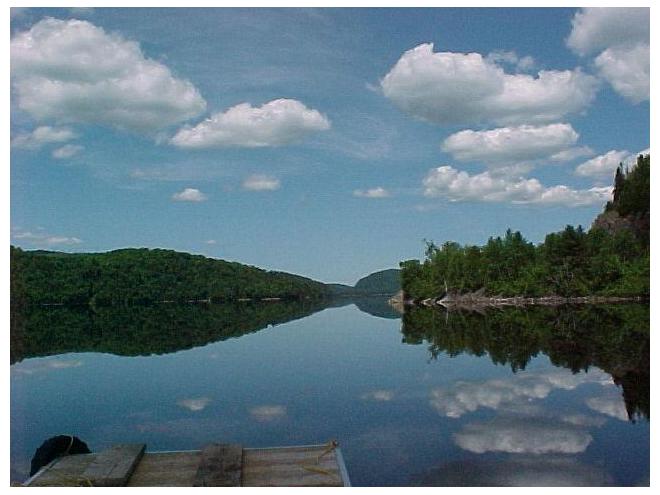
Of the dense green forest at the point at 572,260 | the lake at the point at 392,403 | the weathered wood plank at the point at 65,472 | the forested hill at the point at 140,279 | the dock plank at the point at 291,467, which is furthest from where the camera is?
Result: the forested hill at the point at 140,279

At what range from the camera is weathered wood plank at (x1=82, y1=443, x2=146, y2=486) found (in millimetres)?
8773

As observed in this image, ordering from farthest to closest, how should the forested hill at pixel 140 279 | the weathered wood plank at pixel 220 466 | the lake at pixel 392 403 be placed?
the forested hill at pixel 140 279, the lake at pixel 392 403, the weathered wood plank at pixel 220 466

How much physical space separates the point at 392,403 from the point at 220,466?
329 inches

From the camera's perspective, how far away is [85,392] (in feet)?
67.3

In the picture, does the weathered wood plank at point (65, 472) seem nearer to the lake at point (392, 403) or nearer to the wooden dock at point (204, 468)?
the wooden dock at point (204, 468)

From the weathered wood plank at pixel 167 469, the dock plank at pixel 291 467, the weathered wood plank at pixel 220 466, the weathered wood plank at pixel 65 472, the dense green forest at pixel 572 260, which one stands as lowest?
the weathered wood plank at pixel 65 472

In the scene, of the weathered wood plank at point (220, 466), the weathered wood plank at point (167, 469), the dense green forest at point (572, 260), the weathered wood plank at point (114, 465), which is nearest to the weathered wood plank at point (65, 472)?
the weathered wood plank at point (114, 465)

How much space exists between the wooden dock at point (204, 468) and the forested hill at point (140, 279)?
113984mm

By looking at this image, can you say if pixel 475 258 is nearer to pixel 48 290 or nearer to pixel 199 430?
pixel 199 430

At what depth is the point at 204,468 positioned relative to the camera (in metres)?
8.92

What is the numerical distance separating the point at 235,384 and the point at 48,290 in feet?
380

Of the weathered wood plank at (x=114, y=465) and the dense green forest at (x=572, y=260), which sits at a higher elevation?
the dense green forest at (x=572, y=260)

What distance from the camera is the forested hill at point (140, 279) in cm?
12500
